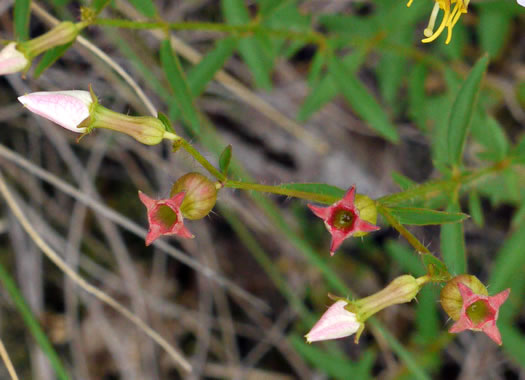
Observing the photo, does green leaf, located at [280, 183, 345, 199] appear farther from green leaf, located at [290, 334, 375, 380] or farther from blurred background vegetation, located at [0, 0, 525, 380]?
green leaf, located at [290, 334, 375, 380]

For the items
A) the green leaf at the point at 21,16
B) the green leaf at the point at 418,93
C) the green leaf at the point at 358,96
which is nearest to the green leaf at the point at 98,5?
the green leaf at the point at 21,16

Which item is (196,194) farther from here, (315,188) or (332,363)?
(332,363)

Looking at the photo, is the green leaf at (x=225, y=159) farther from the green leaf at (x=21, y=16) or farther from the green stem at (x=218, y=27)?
the green leaf at (x=21, y=16)

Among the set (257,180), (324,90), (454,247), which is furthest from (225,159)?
(257,180)

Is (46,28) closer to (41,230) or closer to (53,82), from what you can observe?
(53,82)

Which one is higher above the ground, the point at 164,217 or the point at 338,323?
the point at 164,217

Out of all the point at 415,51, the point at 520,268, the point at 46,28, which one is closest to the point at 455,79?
the point at 415,51
